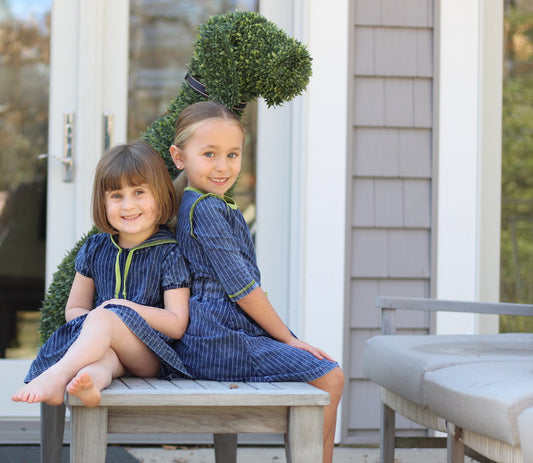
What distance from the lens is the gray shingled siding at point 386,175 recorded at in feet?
10.2

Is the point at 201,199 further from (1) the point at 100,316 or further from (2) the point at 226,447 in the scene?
(2) the point at 226,447

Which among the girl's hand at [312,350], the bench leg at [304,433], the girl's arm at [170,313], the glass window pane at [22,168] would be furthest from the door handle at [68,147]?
the bench leg at [304,433]

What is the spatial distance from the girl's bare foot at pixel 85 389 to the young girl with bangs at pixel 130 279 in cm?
12

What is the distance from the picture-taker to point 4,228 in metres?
3.34

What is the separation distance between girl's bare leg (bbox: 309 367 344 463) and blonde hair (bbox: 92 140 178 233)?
1.76ft

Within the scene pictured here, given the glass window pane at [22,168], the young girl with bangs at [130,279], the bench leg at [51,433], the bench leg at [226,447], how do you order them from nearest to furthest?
the young girl with bangs at [130,279] → the bench leg at [51,433] → the bench leg at [226,447] → the glass window pane at [22,168]

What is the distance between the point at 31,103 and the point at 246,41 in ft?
5.83

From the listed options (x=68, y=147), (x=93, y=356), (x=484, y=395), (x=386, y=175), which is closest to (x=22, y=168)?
(x=68, y=147)

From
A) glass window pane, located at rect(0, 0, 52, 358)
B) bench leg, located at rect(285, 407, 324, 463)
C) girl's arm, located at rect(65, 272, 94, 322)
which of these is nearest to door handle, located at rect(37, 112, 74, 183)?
glass window pane, located at rect(0, 0, 52, 358)

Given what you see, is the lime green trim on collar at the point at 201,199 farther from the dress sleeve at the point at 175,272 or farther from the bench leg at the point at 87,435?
the bench leg at the point at 87,435

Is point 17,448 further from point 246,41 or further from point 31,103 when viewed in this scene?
point 246,41

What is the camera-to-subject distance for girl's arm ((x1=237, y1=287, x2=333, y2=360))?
66.9 inches

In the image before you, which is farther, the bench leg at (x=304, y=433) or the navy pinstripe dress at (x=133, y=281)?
the navy pinstripe dress at (x=133, y=281)

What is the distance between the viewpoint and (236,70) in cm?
183
